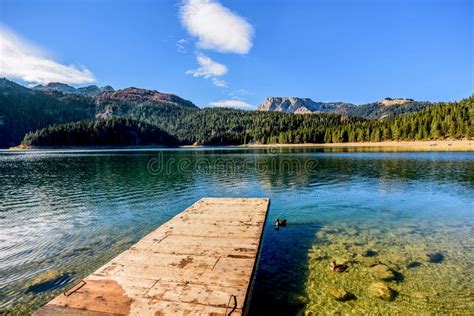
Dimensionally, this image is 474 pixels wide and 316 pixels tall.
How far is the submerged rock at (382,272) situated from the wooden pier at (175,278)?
520 centimetres

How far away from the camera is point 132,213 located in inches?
899

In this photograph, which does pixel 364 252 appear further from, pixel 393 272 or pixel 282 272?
pixel 282 272

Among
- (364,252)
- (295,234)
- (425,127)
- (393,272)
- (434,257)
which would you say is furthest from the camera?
(425,127)

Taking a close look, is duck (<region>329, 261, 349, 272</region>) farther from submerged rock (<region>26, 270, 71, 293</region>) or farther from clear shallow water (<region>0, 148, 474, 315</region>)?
submerged rock (<region>26, 270, 71, 293</region>)

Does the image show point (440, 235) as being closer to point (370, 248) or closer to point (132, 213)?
point (370, 248)

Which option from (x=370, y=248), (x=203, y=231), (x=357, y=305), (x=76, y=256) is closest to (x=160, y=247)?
(x=203, y=231)

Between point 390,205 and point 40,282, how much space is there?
82.7ft

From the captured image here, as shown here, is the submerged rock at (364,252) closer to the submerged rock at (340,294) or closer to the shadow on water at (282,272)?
the shadow on water at (282,272)

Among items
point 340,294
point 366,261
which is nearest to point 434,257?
point 366,261

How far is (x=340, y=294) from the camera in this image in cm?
990

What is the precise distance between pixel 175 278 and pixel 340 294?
6.15 metres

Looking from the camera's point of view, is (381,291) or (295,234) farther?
(295,234)

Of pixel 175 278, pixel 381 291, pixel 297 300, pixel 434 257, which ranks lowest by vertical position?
pixel 297 300

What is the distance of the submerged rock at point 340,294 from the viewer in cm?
976
